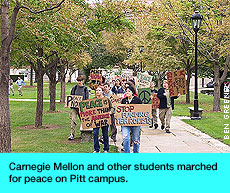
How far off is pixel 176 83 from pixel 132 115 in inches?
268

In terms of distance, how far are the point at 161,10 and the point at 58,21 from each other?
36.0 feet

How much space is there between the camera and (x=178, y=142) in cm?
1202

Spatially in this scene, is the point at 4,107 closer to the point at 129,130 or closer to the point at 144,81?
the point at 129,130

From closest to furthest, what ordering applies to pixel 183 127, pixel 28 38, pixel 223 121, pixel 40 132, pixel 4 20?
pixel 4 20
pixel 28 38
pixel 40 132
pixel 183 127
pixel 223 121

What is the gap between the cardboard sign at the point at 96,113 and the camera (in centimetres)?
938

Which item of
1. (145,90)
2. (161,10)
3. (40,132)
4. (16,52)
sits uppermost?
(161,10)

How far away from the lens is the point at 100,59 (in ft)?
197

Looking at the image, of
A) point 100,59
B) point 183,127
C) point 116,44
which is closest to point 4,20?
point 183,127

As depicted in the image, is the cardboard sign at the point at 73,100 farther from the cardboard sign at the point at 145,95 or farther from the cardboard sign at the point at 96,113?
the cardboard sign at the point at 145,95

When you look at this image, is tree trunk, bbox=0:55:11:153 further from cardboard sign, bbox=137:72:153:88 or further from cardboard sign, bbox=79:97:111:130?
cardboard sign, bbox=137:72:153:88

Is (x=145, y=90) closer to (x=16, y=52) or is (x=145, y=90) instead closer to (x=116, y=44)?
(x=16, y=52)

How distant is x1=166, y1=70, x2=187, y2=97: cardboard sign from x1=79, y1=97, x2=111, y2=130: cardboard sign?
599 cm

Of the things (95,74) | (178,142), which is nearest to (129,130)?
(178,142)

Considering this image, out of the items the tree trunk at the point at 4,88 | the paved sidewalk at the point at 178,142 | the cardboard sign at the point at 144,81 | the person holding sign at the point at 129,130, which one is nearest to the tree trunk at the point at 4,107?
the tree trunk at the point at 4,88
